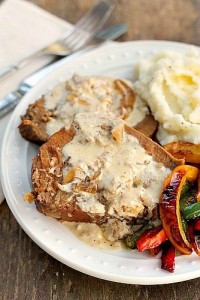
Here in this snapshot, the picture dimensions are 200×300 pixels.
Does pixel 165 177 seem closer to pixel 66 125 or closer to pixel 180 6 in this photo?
pixel 66 125

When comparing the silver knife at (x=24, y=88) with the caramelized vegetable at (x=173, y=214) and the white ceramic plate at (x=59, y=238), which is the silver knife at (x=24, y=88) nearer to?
the white ceramic plate at (x=59, y=238)

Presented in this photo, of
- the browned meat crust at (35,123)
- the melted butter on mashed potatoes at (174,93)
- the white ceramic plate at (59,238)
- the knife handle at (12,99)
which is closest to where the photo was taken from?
the white ceramic plate at (59,238)

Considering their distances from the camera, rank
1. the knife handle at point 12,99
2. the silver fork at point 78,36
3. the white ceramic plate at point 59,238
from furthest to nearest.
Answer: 1. the silver fork at point 78,36
2. the knife handle at point 12,99
3. the white ceramic plate at point 59,238

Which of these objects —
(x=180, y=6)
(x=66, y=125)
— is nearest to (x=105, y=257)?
(x=66, y=125)

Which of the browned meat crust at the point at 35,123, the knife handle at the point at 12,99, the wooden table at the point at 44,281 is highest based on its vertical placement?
the browned meat crust at the point at 35,123

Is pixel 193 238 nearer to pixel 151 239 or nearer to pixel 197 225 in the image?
pixel 197 225

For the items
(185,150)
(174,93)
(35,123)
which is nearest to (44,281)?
(35,123)

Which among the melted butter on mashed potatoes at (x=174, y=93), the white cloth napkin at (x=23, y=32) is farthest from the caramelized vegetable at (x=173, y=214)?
the white cloth napkin at (x=23, y=32)
